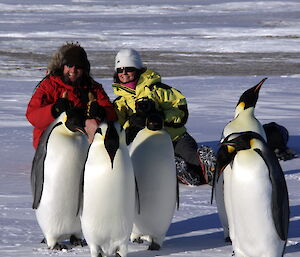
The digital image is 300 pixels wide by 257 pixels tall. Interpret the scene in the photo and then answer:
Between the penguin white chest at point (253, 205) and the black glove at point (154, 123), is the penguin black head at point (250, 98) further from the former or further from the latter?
the penguin white chest at point (253, 205)

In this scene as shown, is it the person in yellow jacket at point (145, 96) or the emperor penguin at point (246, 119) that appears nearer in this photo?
the emperor penguin at point (246, 119)

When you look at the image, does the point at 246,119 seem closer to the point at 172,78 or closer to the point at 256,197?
the point at 256,197

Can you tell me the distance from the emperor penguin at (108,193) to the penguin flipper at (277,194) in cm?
61

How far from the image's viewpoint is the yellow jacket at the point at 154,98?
5395mm

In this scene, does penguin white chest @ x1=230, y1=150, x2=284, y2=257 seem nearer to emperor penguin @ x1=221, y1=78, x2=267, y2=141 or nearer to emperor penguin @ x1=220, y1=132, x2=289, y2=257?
emperor penguin @ x1=220, y1=132, x2=289, y2=257

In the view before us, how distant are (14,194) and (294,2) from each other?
3327 cm

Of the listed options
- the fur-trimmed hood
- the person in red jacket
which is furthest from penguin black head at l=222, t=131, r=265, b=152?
the fur-trimmed hood

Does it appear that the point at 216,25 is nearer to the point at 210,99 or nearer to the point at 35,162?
the point at 210,99

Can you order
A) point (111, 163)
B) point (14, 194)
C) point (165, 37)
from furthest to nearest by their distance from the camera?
point (165, 37), point (14, 194), point (111, 163)

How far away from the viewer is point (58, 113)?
424cm

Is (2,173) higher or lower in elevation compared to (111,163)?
lower

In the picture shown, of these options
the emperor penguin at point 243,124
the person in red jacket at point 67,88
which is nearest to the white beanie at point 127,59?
the person in red jacket at point 67,88

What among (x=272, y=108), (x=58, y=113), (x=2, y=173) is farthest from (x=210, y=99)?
(x=58, y=113)

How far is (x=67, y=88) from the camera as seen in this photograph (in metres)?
4.89
